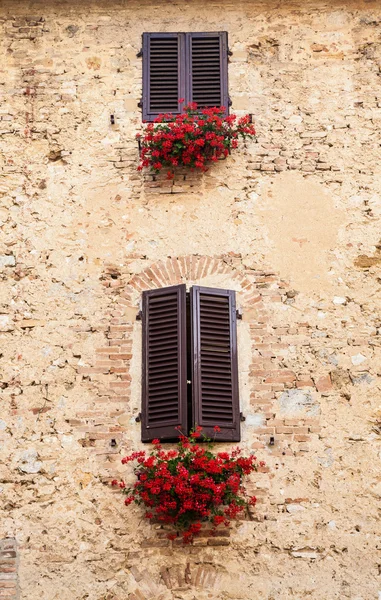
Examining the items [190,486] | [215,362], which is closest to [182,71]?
[215,362]

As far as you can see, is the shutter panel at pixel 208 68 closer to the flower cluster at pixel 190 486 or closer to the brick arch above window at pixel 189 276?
the brick arch above window at pixel 189 276

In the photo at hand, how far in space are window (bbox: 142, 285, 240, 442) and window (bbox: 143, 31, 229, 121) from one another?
7.22ft

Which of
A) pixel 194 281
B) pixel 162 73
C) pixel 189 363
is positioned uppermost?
pixel 162 73

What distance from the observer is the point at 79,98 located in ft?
32.9

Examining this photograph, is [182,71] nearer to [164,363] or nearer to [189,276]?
[189,276]

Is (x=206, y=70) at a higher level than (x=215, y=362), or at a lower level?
higher

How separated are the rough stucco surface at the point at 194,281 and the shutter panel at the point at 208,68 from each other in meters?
0.20

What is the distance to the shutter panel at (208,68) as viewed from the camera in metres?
9.93

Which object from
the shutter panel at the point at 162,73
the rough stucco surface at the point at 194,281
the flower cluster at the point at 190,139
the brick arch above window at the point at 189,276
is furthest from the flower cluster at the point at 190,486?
the shutter panel at the point at 162,73

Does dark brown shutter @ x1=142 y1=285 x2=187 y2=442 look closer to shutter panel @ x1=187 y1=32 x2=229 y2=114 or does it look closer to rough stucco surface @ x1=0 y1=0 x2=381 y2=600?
rough stucco surface @ x1=0 y1=0 x2=381 y2=600

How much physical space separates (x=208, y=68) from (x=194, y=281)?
8.13 ft

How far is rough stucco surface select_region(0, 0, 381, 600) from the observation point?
7938 millimetres

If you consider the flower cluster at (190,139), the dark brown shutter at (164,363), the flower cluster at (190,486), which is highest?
the flower cluster at (190,139)

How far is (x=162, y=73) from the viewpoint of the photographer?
10.1 meters
